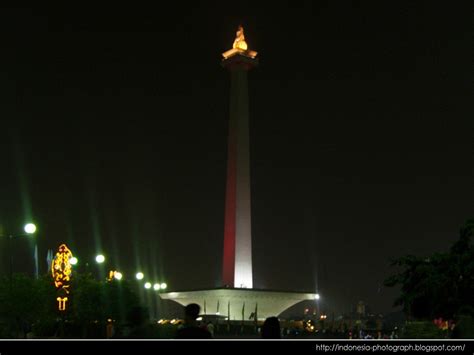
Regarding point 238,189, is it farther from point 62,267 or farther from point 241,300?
point 62,267

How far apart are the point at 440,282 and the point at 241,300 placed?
5262 cm

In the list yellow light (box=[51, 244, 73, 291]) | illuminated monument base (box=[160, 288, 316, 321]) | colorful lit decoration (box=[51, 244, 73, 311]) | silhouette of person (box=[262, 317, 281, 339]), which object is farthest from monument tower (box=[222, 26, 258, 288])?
silhouette of person (box=[262, 317, 281, 339])

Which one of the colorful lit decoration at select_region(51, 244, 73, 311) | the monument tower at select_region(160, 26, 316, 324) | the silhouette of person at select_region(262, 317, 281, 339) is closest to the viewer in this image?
the silhouette of person at select_region(262, 317, 281, 339)

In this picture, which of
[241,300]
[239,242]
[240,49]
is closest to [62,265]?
[239,242]

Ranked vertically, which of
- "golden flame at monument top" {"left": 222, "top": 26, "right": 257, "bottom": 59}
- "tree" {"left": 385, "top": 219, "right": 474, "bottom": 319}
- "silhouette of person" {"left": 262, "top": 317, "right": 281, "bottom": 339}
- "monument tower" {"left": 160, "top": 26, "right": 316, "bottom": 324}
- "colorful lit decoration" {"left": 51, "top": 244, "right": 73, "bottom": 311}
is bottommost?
"silhouette of person" {"left": 262, "top": 317, "right": 281, "bottom": 339}

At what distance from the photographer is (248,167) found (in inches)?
2990

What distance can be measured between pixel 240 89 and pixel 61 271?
115ft

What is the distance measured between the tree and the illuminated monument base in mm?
48003

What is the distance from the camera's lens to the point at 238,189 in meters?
74.6

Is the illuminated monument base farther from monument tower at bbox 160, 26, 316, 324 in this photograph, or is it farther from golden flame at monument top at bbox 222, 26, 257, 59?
Result: golden flame at monument top at bbox 222, 26, 257, 59

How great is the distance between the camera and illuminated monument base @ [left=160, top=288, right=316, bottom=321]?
71.4 meters
